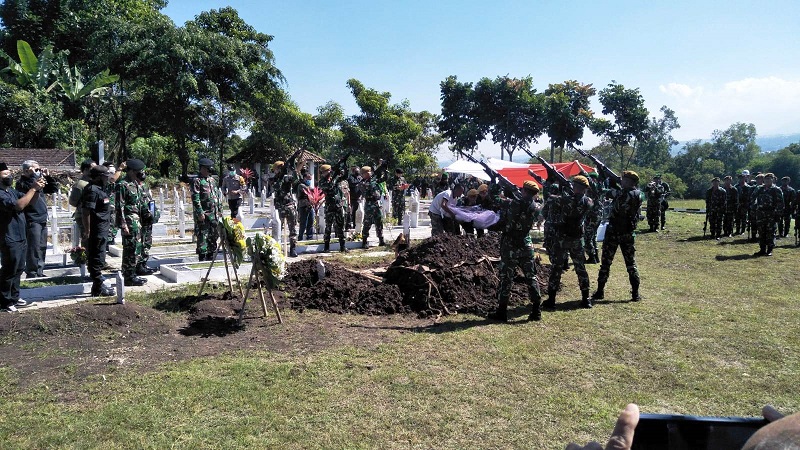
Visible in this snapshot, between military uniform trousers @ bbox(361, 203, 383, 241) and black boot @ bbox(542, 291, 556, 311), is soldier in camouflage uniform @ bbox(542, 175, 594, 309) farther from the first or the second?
military uniform trousers @ bbox(361, 203, 383, 241)

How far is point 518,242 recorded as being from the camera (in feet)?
24.5

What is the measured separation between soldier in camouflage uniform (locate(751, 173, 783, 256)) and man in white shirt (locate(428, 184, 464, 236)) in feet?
26.8

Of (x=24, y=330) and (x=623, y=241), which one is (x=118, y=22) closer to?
(x=24, y=330)

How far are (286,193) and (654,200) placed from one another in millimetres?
13122

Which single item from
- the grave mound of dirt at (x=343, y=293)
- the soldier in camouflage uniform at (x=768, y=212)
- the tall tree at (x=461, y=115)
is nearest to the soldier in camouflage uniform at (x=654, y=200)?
the soldier in camouflage uniform at (x=768, y=212)

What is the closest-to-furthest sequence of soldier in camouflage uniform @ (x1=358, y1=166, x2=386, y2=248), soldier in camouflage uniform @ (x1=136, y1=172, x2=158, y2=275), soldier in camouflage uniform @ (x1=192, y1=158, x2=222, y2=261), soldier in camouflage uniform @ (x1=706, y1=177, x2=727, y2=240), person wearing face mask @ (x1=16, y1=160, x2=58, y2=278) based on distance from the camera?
person wearing face mask @ (x1=16, y1=160, x2=58, y2=278) < soldier in camouflage uniform @ (x1=136, y1=172, x2=158, y2=275) < soldier in camouflage uniform @ (x1=192, y1=158, x2=222, y2=261) < soldier in camouflage uniform @ (x1=358, y1=166, x2=386, y2=248) < soldier in camouflage uniform @ (x1=706, y1=177, x2=727, y2=240)

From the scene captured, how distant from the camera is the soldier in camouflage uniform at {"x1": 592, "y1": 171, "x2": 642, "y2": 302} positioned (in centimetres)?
873

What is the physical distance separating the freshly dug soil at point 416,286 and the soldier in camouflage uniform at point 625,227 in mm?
1480

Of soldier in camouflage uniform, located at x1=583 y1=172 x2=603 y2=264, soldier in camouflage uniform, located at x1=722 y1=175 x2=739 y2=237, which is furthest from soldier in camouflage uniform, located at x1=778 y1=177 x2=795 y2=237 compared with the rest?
soldier in camouflage uniform, located at x1=583 y1=172 x2=603 y2=264

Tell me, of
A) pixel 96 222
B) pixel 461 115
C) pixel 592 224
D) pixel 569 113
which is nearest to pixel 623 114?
pixel 569 113

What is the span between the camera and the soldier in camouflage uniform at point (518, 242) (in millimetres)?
7320

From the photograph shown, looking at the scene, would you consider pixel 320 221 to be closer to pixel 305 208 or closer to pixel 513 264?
pixel 305 208

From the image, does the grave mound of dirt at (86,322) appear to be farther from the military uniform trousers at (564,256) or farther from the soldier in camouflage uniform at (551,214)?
the soldier in camouflage uniform at (551,214)

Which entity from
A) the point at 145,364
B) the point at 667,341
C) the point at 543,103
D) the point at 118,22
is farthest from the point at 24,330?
the point at 543,103
